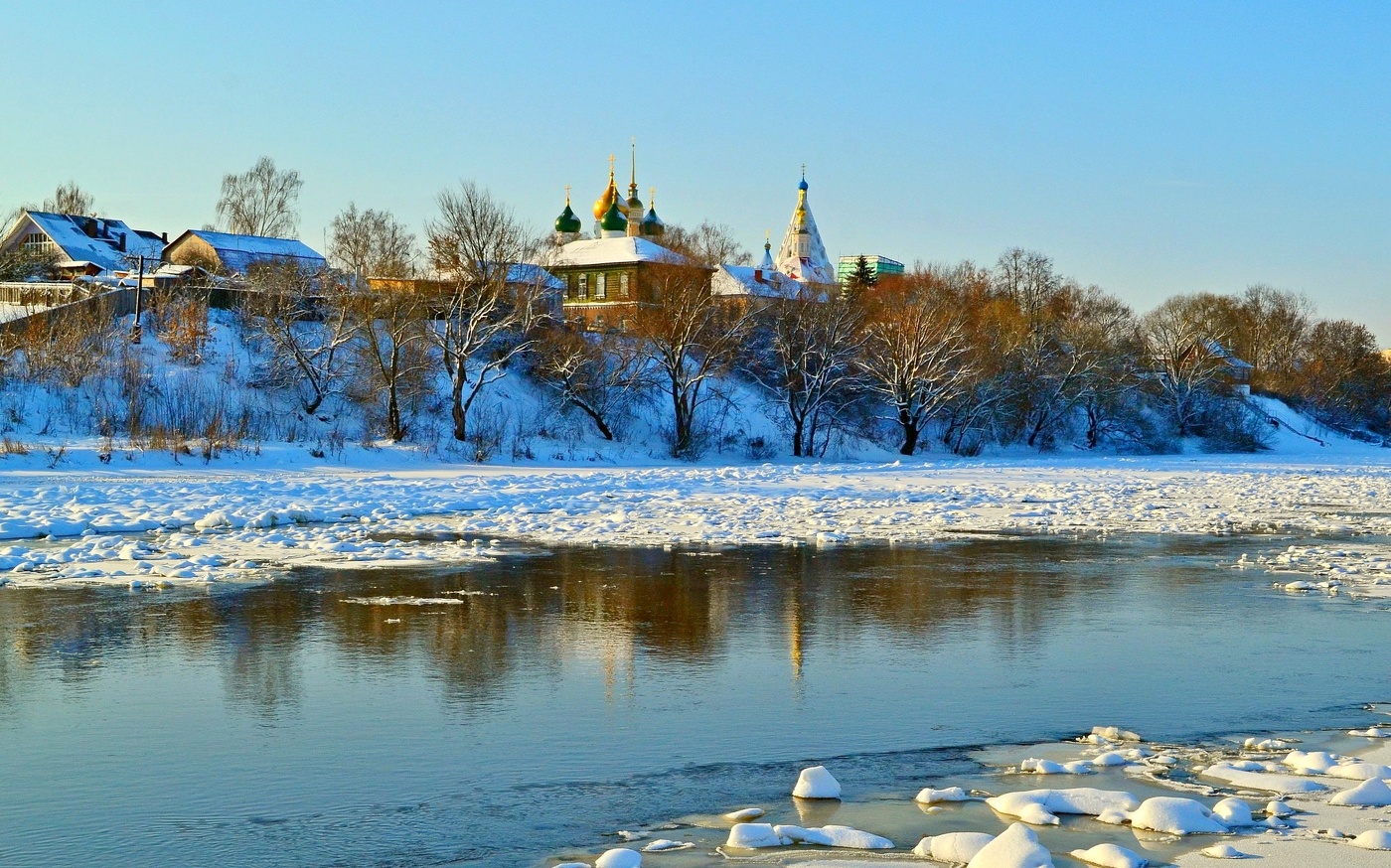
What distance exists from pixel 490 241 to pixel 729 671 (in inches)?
1388

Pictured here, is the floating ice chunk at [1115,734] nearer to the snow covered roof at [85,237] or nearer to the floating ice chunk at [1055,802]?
the floating ice chunk at [1055,802]

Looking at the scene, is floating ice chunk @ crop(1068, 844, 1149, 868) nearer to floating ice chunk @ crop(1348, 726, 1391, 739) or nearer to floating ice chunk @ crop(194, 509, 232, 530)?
floating ice chunk @ crop(1348, 726, 1391, 739)

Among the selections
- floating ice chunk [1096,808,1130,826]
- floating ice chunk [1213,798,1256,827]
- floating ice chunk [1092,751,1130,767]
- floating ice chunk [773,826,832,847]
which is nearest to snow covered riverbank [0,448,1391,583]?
floating ice chunk [773,826,832,847]

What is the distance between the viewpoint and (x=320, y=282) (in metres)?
48.7

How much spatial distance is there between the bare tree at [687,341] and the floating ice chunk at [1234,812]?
39.3 meters

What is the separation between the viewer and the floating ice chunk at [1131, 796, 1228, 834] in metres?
5.97

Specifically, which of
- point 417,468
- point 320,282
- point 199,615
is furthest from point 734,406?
point 199,615

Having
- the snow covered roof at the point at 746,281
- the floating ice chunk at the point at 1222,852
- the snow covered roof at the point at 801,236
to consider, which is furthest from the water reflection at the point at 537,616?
the snow covered roof at the point at 801,236

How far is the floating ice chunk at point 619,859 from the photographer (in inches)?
210

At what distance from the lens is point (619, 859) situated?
538 cm

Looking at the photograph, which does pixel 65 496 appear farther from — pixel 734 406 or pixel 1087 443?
pixel 1087 443

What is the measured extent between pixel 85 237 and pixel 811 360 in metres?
55.0

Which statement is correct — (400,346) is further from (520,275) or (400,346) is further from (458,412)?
(520,275)

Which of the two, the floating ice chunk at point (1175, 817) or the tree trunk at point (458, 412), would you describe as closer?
the floating ice chunk at point (1175, 817)
